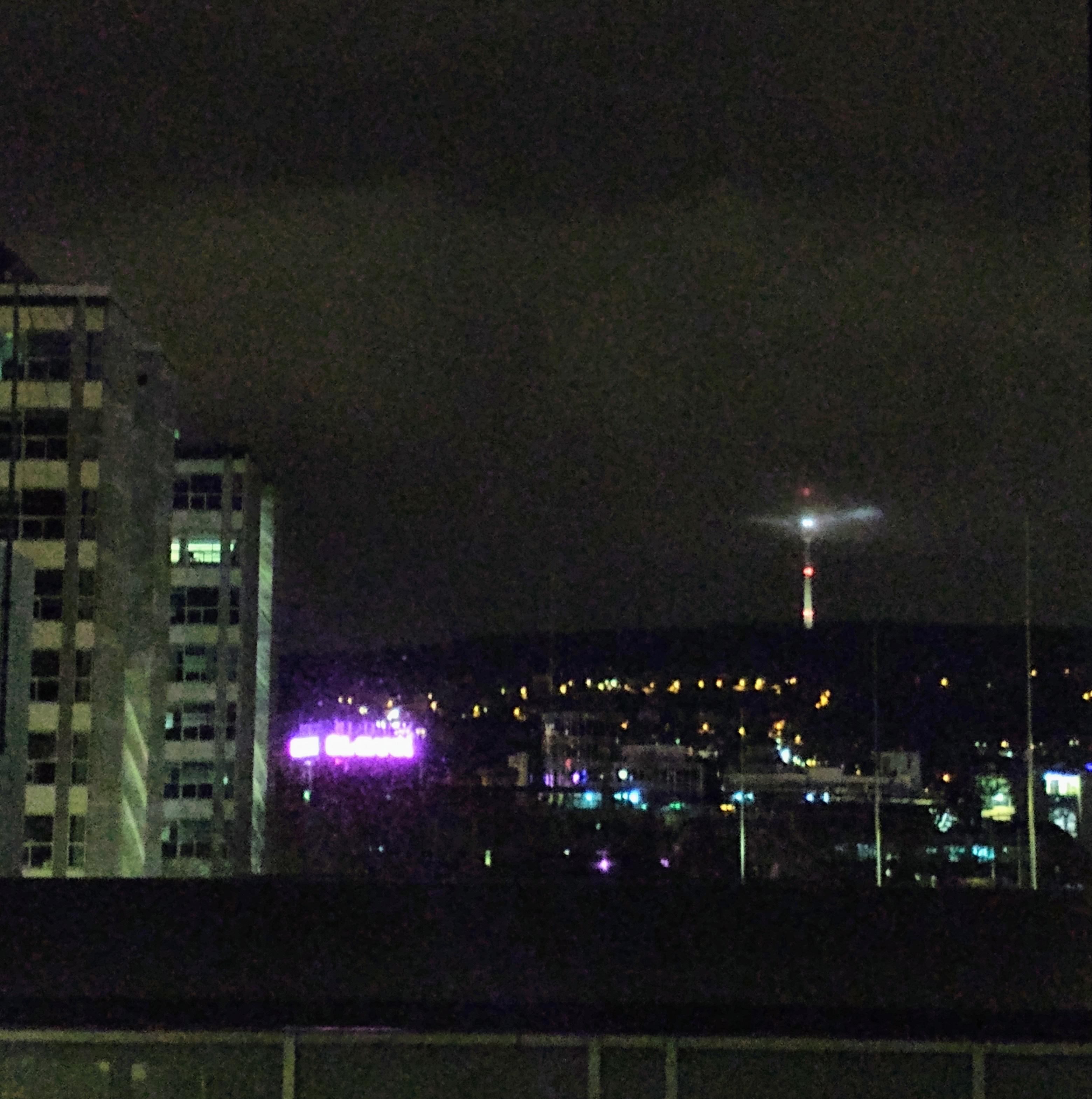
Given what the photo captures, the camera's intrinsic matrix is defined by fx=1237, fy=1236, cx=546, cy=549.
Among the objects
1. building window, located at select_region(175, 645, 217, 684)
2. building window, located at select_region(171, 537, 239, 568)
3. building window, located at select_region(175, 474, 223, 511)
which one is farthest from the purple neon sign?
building window, located at select_region(175, 474, 223, 511)

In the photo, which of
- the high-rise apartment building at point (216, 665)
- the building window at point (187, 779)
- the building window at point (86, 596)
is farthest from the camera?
the building window at point (187, 779)

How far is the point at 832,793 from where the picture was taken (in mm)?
10047

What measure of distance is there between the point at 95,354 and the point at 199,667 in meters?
10.8

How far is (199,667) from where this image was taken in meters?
32.9

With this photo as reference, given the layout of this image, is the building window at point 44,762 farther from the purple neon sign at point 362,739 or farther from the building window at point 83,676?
the purple neon sign at point 362,739

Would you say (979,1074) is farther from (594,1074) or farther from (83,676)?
(83,676)

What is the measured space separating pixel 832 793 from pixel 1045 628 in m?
2.12

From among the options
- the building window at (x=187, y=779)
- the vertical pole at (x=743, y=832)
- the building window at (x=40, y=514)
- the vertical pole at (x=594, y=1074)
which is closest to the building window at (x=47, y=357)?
the building window at (x=40, y=514)

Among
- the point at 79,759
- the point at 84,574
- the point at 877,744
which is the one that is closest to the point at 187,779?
the point at 79,759

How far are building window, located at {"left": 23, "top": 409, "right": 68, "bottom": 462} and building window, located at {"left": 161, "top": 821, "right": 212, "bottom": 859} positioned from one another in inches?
432

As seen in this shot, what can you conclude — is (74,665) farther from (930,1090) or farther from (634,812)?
(930,1090)

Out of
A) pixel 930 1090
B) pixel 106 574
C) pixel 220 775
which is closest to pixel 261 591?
pixel 220 775

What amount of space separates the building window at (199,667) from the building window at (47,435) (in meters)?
9.48

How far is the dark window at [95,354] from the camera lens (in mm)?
24656
